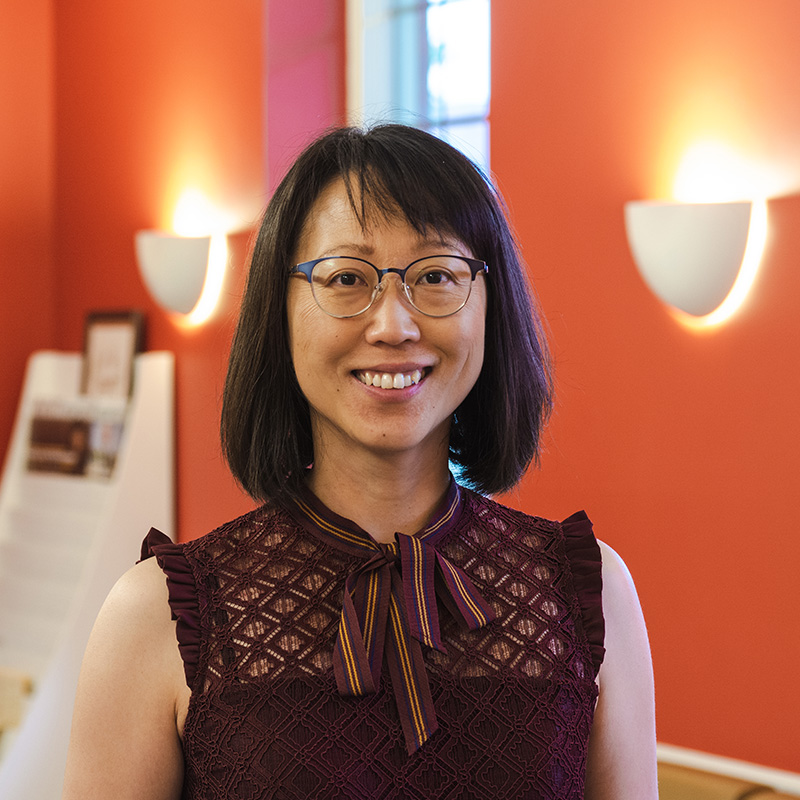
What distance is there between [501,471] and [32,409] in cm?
298

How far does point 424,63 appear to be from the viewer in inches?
130

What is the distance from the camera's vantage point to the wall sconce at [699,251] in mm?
2232

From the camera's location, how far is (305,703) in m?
0.95

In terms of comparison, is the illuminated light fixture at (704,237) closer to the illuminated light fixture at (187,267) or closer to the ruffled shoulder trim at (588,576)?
the ruffled shoulder trim at (588,576)

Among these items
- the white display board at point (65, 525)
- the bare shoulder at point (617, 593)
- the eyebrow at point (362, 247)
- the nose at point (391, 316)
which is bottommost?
the white display board at point (65, 525)

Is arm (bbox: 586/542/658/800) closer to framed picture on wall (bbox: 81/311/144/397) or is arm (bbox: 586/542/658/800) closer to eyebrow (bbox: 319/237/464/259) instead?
eyebrow (bbox: 319/237/464/259)

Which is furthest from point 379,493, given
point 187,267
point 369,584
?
point 187,267

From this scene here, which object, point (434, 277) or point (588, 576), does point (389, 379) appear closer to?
point (434, 277)

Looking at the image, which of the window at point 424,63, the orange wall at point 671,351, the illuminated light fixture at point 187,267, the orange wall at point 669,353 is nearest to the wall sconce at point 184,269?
the illuminated light fixture at point 187,267

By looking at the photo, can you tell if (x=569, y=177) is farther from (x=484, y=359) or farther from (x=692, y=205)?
(x=484, y=359)

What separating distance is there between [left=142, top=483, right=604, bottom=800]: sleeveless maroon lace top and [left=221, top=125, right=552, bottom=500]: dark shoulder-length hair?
89 mm

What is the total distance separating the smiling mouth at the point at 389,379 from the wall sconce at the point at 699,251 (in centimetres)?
146

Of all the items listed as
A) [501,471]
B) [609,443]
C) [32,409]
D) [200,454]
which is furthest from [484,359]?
[32,409]

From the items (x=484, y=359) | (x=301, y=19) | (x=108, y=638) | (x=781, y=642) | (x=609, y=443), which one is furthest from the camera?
(x=301, y=19)
